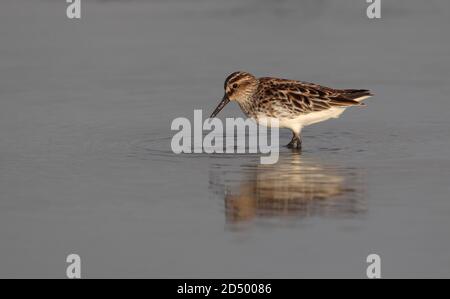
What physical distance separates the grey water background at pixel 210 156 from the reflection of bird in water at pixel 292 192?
32 mm

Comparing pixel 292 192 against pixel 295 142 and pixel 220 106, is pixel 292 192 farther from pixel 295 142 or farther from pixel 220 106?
pixel 220 106

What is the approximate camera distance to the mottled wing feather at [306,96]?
49.7 ft

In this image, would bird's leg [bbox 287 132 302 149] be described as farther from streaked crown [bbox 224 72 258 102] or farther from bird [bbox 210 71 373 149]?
streaked crown [bbox 224 72 258 102]

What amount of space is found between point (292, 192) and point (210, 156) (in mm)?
2083

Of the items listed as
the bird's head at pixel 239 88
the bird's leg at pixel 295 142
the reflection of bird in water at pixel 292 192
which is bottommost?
the reflection of bird in water at pixel 292 192

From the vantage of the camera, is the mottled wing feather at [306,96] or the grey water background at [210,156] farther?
the mottled wing feather at [306,96]

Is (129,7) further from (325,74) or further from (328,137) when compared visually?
(328,137)

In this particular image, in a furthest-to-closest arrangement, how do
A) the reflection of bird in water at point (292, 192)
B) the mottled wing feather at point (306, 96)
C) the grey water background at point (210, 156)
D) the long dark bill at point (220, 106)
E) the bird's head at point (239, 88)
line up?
the long dark bill at point (220, 106)
the bird's head at point (239, 88)
the mottled wing feather at point (306, 96)
the reflection of bird in water at point (292, 192)
the grey water background at point (210, 156)

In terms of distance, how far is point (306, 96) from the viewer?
1526 centimetres

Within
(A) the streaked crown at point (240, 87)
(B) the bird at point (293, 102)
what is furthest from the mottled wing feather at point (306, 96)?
(A) the streaked crown at point (240, 87)

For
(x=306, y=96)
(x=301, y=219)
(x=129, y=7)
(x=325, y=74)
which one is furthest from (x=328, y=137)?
(x=129, y=7)

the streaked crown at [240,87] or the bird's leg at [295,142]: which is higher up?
the streaked crown at [240,87]

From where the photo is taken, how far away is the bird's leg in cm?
1493

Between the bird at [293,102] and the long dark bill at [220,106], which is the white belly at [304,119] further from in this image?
the long dark bill at [220,106]
